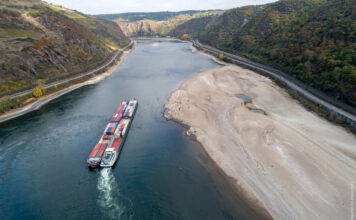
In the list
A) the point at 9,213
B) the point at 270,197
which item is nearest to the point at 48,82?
the point at 9,213

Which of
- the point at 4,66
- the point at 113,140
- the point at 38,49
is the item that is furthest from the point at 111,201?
the point at 38,49

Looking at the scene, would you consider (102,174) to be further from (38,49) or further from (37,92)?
(38,49)

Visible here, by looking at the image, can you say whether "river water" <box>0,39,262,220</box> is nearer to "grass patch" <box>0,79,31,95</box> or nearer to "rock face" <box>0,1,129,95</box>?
"grass patch" <box>0,79,31,95</box>

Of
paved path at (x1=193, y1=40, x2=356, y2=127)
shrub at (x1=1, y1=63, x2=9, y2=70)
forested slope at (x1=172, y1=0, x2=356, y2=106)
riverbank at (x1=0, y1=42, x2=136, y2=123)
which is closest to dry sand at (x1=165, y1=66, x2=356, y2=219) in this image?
paved path at (x1=193, y1=40, x2=356, y2=127)

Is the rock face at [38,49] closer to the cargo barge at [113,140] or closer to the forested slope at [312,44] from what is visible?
the cargo barge at [113,140]

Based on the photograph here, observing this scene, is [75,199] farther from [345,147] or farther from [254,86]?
[254,86]

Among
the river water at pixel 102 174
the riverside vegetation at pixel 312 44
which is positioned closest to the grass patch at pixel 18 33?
the river water at pixel 102 174
